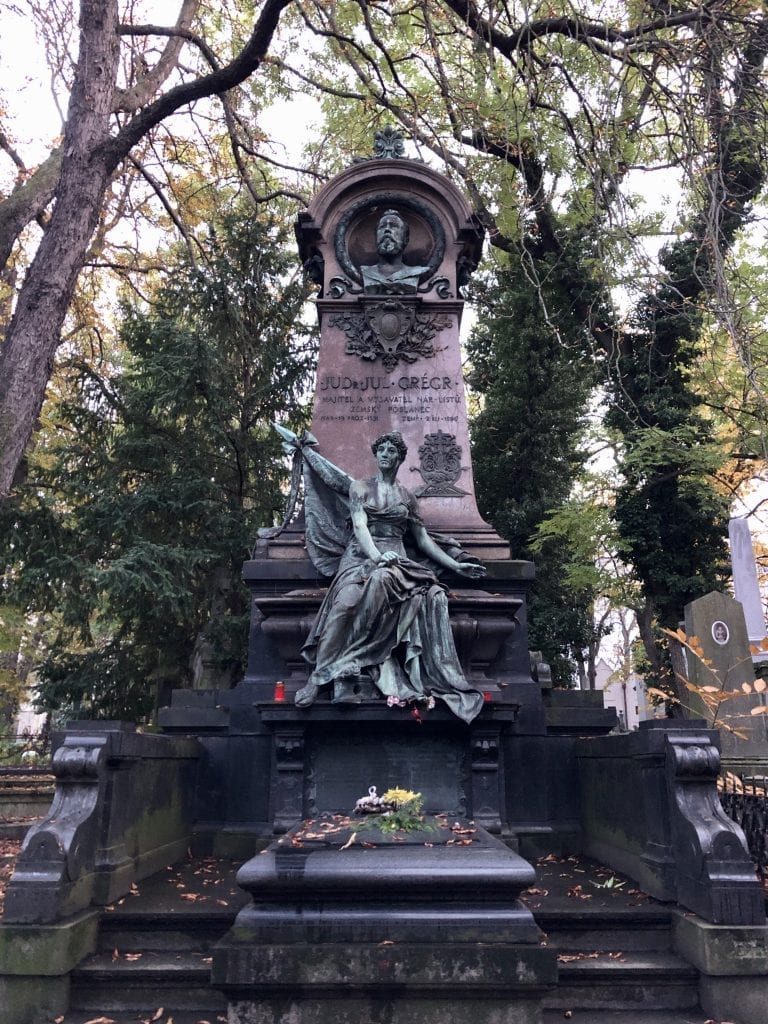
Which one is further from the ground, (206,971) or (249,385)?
(249,385)

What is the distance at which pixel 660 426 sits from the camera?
59.0 feet

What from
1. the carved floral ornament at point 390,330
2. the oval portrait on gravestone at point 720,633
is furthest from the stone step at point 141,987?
Result: the oval portrait on gravestone at point 720,633

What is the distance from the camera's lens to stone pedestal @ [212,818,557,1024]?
414cm

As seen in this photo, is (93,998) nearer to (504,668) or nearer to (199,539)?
(504,668)

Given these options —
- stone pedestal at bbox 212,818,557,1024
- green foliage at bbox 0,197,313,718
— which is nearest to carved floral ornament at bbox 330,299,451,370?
stone pedestal at bbox 212,818,557,1024

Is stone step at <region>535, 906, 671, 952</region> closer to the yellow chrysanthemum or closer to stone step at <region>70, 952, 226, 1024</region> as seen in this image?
the yellow chrysanthemum

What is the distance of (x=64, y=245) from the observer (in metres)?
9.52

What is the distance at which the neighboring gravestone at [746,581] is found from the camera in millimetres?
13625

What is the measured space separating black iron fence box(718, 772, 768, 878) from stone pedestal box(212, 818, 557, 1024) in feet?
8.20

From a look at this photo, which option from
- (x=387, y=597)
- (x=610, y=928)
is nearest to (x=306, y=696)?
(x=387, y=597)

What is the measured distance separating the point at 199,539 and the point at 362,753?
372 inches

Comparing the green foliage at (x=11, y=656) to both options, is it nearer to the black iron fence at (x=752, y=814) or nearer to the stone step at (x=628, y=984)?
the black iron fence at (x=752, y=814)

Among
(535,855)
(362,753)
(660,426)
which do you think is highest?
(660,426)

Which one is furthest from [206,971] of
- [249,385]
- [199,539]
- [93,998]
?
[249,385]
